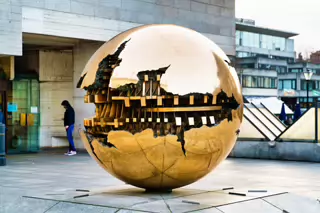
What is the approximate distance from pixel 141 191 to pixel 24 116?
1485 cm

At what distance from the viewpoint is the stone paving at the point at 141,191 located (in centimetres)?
861

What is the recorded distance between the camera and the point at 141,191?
9836mm

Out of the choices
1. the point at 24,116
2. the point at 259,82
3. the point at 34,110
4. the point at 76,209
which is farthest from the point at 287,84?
the point at 76,209

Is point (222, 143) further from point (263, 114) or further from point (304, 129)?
point (263, 114)

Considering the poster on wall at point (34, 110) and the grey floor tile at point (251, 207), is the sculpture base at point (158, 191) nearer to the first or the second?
the grey floor tile at point (251, 207)

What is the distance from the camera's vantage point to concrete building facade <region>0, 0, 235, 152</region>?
19.7m

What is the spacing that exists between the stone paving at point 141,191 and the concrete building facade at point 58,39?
9.83ft

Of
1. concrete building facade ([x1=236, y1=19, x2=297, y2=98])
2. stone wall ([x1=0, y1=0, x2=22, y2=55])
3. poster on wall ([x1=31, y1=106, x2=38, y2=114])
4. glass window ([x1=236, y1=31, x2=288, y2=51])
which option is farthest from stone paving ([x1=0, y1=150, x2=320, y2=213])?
glass window ([x1=236, y1=31, x2=288, y2=51])

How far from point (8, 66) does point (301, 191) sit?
12407 millimetres

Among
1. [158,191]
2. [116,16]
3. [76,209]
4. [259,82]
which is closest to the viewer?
[76,209]

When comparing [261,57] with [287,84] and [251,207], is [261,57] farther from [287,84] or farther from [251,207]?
[251,207]

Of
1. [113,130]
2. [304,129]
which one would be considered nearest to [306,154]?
[304,129]

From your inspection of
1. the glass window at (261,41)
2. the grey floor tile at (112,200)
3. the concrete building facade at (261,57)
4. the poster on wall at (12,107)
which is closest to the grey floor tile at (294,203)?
the grey floor tile at (112,200)

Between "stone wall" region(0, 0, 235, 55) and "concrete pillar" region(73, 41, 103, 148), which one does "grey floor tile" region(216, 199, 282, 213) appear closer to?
"stone wall" region(0, 0, 235, 55)
